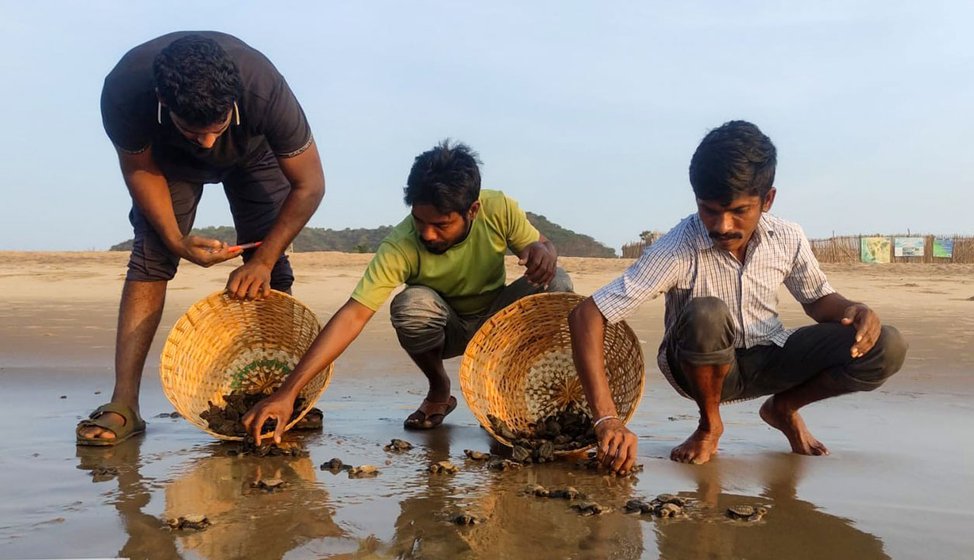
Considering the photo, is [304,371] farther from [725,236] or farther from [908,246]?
[908,246]

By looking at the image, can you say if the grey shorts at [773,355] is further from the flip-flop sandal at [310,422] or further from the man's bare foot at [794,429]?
the flip-flop sandal at [310,422]

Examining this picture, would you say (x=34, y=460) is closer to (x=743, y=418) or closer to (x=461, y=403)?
(x=461, y=403)

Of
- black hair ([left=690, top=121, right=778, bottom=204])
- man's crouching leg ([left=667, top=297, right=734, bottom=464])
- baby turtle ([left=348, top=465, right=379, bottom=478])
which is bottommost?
baby turtle ([left=348, top=465, right=379, bottom=478])

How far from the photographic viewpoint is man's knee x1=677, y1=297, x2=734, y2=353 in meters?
2.87

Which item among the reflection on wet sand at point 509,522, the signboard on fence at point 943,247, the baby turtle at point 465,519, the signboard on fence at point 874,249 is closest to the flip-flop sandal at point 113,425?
the reflection on wet sand at point 509,522

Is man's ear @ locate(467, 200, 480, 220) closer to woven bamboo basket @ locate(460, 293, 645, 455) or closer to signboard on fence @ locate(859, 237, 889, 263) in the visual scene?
woven bamboo basket @ locate(460, 293, 645, 455)

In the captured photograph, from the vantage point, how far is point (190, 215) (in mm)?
3668

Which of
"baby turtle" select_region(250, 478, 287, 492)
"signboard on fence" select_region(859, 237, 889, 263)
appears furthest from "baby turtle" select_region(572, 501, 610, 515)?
"signboard on fence" select_region(859, 237, 889, 263)

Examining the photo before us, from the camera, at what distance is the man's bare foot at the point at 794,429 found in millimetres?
3102

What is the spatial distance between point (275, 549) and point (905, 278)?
52.1 feet

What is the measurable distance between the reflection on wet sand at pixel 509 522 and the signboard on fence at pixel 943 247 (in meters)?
23.0

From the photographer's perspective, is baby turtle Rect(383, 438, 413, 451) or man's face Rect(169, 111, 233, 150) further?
baby turtle Rect(383, 438, 413, 451)

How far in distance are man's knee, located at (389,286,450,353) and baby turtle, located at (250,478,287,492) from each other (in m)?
1.03

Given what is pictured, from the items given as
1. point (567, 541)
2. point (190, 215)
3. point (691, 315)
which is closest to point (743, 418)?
point (691, 315)
